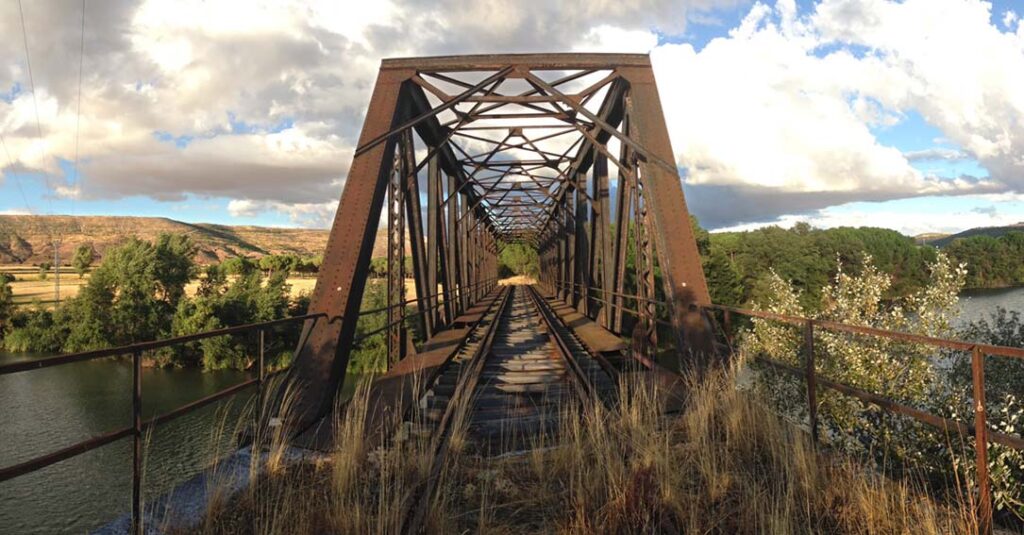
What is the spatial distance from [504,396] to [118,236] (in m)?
142

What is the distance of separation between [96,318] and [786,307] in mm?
41326

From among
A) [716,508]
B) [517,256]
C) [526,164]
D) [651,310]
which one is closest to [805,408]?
[651,310]

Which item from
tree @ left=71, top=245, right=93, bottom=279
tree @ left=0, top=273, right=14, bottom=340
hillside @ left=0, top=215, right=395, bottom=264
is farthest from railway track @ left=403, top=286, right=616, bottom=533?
hillside @ left=0, top=215, right=395, bottom=264

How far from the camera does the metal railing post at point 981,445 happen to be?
2.59 metres

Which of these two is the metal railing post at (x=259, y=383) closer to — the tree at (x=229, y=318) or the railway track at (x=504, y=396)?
the railway track at (x=504, y=396)

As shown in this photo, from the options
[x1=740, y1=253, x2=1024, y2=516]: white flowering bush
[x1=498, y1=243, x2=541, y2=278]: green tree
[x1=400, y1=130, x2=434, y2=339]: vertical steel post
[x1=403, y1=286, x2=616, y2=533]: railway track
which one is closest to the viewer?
[x1=403, y1=286, x2=616, y2=533]: railway track

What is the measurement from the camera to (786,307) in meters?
9.63

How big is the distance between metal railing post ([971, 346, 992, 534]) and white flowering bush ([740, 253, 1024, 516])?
7.10 feet

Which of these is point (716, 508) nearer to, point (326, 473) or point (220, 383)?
point (326, 473)

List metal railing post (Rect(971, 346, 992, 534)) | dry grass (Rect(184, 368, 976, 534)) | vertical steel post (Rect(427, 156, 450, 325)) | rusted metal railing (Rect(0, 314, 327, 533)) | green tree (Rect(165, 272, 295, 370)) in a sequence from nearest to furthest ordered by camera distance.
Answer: rusted metal railing (Rect(0, 314, 327, 533)) → metal railing post (Rect(971, 346, 992, 534)) → dry grass (Rect(184, 368, 976, 534)) → vertical steel post (Rect(427, 156, 450, 325)) → green tree (Rect(165, 272, 295, 370))

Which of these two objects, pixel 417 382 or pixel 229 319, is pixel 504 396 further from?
pixel 229 319

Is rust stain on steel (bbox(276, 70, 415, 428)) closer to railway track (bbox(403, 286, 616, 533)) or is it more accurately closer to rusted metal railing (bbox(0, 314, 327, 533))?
railway track (bbox(403, 286, 616, 533))

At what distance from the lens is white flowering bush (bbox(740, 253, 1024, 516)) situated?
5.86 metres

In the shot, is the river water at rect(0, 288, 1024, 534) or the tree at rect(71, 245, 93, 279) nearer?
the river water at rect(0, 288, 1024, 534)
